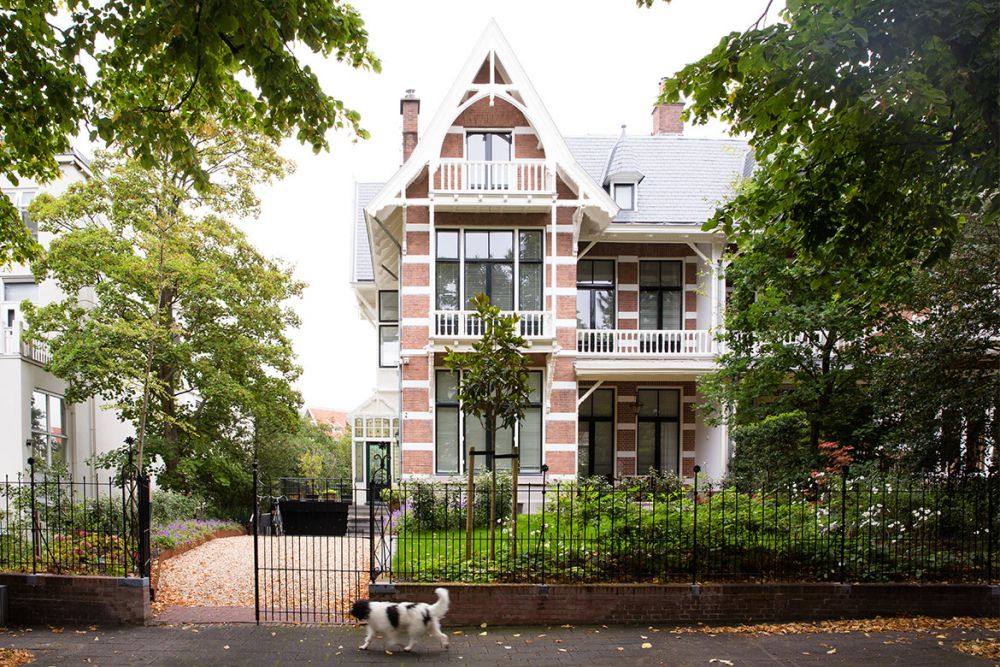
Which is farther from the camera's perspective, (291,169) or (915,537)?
(291,169)

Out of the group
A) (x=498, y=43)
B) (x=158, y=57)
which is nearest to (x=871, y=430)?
(x=498, y=43)

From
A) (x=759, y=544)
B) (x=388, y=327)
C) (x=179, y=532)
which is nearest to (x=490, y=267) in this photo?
(x=388, y=327)

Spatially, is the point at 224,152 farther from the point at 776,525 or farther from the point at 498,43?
the point at 776,525

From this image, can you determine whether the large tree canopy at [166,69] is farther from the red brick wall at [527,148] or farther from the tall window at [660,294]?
the tall window at [660,294]

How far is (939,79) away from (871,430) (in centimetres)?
938

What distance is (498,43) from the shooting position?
55.8 ft

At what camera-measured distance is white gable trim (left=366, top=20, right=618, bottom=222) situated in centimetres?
1698

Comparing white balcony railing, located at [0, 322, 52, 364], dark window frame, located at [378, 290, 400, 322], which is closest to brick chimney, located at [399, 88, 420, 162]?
dark window frame, located at [378, 290, 400, 322]

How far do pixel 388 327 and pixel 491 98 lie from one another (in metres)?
10.1

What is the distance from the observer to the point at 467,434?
17453 millimetres

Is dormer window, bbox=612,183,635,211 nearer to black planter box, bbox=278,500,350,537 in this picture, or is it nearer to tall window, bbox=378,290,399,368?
tall window, bbox=378,290,399,368

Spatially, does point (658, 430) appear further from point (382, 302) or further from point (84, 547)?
point (84, 547)

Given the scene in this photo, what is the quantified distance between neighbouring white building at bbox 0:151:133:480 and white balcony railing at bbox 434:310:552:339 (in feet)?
32.0

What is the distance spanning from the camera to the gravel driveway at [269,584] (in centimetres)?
965
